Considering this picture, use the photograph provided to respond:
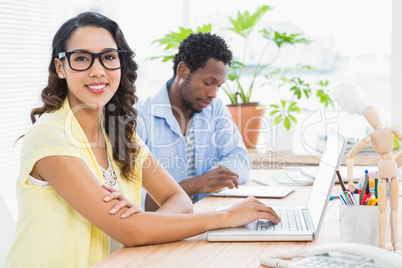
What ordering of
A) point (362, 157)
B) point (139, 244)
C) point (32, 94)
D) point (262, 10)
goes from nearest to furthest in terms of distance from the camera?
point (139, 244) → point (32, 94) → point (362, 157) → point (262, 10)

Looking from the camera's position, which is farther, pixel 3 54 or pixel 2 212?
pixel 3 54

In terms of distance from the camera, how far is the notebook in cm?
195

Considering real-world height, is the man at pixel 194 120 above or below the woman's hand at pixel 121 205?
above

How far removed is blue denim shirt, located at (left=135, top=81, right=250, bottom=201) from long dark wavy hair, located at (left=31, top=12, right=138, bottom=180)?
54cm

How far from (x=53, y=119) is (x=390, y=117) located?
7.79 feet

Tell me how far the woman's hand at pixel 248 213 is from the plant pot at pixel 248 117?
5.73 feet

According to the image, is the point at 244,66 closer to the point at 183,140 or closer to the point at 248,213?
the point at 183,140

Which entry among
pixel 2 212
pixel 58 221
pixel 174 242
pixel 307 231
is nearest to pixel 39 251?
pixel 58 221

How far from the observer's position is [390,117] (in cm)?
325

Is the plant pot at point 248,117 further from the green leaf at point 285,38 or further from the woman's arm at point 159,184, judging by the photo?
the woman's arm at point 159,184

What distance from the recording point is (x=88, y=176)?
1.41 meters

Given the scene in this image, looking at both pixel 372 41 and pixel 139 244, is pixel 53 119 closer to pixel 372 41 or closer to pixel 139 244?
pixel 139 244

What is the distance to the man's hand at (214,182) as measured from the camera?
2.02 meters

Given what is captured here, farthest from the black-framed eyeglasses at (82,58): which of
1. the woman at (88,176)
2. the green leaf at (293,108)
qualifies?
the green leaf at (293,108)
